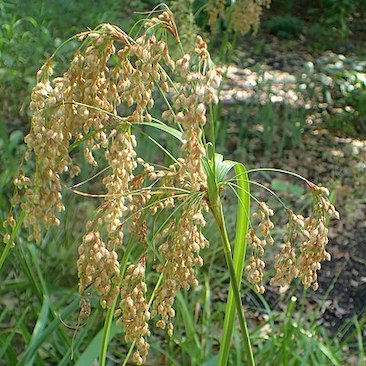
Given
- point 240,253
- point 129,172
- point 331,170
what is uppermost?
point 129,172

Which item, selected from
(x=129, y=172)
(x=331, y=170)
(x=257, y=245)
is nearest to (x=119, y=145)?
(x=129, y=172)

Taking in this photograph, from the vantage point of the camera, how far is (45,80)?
1067 millimetres

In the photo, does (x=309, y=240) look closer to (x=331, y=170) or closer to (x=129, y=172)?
(x=129, y=172)

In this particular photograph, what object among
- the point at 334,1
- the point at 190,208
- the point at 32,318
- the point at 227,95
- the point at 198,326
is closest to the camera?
the point at 190,208

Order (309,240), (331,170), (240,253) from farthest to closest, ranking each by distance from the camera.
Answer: (331,170) → (240,253) → (309,240)

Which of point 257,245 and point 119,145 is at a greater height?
point 119,145

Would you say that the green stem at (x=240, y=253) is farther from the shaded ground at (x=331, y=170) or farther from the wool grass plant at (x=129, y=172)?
the shaded ground at (x=331, y=170)

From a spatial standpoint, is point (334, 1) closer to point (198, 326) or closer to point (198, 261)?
point (198, 326)

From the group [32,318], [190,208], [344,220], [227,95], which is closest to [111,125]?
[190,208]

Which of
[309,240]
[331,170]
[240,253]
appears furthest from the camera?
[331,170]

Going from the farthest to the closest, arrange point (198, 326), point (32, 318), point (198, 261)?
point (198, 326) → point (32, 318) → point (198, 261)

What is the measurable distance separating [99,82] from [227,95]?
4280mm

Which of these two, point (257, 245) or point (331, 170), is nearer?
point (257, 245)

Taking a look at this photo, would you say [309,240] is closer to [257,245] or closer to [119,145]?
[257,245]
